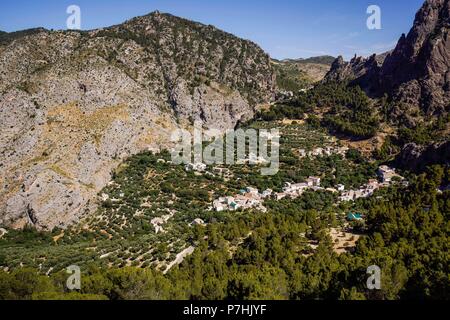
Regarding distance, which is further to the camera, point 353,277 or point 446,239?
point 446,239

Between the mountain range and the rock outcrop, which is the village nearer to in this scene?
the rock outcrop

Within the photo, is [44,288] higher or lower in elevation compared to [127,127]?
A: lower

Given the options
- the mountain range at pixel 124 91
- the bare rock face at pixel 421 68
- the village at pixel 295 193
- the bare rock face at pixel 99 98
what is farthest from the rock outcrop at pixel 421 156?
the bare rock face at pixel 99 98

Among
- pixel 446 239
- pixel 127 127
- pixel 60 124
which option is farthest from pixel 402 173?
pixel 60 124

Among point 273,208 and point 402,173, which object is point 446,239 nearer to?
point 273,208

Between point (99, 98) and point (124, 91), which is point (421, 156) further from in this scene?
point (99, 98)

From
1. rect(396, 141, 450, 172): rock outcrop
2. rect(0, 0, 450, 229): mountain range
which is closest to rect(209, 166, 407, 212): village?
rect(396, 141, 450, 172): rock outcrop

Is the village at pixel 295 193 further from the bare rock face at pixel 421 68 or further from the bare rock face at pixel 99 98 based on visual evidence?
the bare rock face at pixel 421 68
